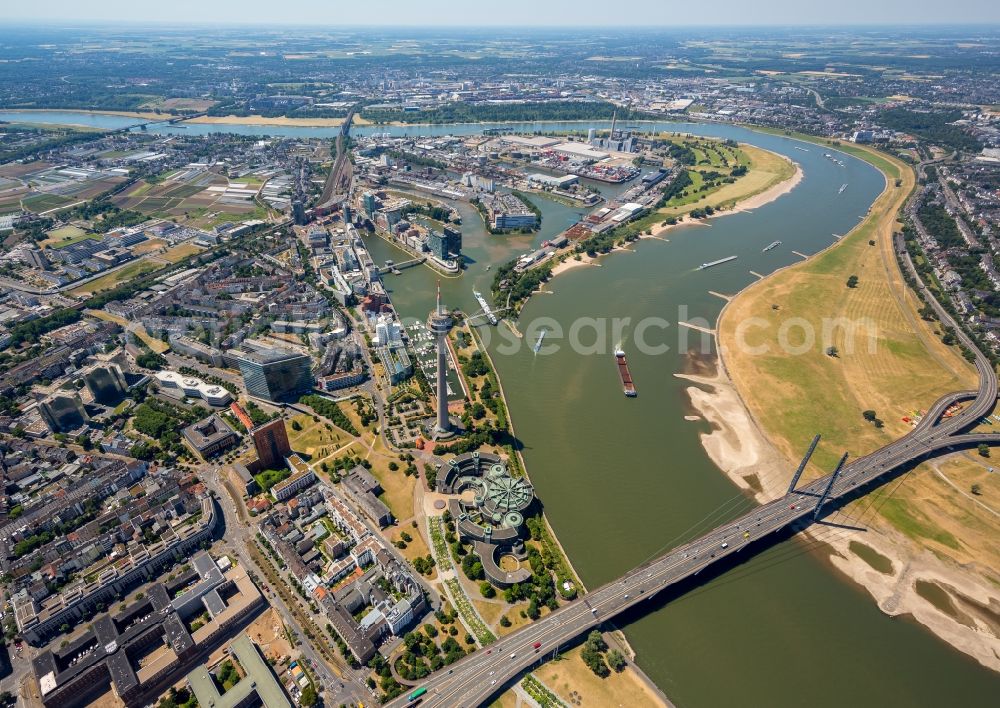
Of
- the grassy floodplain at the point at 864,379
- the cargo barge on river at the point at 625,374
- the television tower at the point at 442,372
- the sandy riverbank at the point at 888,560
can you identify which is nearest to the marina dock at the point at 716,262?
the grassy floodplain at the point at 864,379

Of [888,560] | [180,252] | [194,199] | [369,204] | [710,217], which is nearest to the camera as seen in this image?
[888,560]

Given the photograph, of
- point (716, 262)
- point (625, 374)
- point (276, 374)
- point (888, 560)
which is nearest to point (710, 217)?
point (716, 262)

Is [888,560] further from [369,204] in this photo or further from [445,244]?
[369,204]

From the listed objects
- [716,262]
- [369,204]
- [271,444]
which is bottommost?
[716,262]

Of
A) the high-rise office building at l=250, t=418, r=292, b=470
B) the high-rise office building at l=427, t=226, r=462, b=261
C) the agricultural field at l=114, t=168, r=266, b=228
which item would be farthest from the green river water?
the agricultural field at l=114, t=168, r=266, b=228

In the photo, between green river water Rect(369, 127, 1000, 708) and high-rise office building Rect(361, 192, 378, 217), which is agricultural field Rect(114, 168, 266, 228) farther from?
green river water Rect(369, 127, 1000, 708)

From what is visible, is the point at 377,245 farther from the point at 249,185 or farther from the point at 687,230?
the point at 687,230
